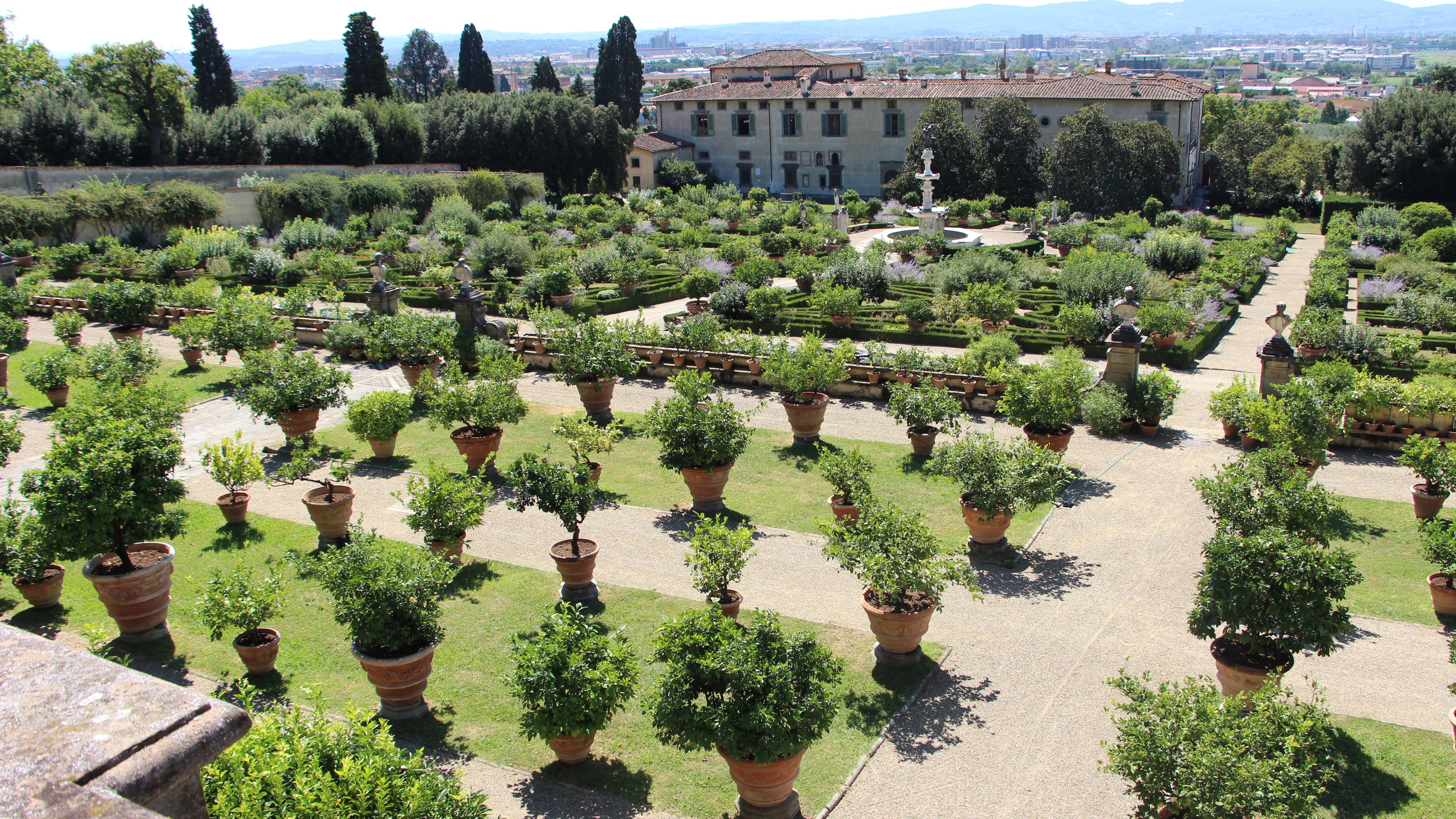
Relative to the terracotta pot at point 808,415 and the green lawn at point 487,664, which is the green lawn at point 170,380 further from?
the terracotta pot at point 808,415

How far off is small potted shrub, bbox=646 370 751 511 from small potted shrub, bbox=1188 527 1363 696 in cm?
571

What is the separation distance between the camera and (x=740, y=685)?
668 cm

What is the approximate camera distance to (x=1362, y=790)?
23.6 feet

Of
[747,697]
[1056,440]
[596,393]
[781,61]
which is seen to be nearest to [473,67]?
[781,61]

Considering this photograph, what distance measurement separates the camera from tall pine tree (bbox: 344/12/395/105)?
5494 centimetres

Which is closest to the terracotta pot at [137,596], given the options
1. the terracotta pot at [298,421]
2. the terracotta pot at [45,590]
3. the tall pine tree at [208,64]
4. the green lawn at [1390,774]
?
the terracotta pot at [45,590]

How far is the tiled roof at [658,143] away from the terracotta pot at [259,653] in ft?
162

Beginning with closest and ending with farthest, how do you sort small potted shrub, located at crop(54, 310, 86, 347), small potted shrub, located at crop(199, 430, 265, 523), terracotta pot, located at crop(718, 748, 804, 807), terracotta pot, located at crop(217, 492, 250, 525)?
terracotta pot, located at crop(718, 748, 804, 807), small potted shrub, located at crop(199, 430, 265, 523), terracotta pot, located at crop(217, 492, 250, 525), small potted shrub, located at crop(54, 310, 86, 347)

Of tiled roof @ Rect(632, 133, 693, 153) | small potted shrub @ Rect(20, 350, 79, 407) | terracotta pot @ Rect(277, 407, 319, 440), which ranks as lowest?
terracotta pot @ Rect(277, 407, 319, 440)

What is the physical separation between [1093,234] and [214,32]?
2089 inches

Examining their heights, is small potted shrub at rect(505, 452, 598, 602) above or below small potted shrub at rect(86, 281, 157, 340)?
below

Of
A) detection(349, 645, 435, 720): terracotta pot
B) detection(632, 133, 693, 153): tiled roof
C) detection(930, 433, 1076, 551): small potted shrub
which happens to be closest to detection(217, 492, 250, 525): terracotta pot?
detection(349, 645, 435, 720): terracotta pot

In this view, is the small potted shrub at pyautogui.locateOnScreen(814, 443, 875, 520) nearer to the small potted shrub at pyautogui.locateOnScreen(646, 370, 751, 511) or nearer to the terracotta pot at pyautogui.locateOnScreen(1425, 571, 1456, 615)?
the small potted shrub at pyautogui.locateOnScreen(646, 370, 751, 511)

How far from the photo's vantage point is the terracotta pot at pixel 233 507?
1212 centimetres
